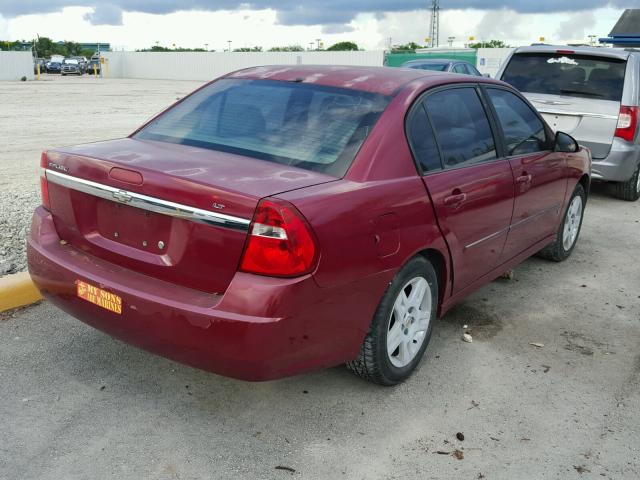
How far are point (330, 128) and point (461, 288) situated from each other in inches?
52.4

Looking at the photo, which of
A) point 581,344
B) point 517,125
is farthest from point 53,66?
point 581,344

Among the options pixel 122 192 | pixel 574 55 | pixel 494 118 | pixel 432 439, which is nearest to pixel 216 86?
pixel 122 192

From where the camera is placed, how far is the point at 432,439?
3.19m

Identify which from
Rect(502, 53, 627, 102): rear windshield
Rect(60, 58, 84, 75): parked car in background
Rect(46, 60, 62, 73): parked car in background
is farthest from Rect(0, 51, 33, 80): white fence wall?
Rect(502, 53, 627, 102): rear windshield

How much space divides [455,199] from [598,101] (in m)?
5.11

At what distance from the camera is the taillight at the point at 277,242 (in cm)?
278

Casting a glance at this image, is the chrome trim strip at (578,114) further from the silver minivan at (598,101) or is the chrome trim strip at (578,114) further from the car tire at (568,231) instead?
the car tire at (568,231)

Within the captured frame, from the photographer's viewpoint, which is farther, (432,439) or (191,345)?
(432,439)

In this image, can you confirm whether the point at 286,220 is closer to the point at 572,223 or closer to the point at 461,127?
the point at 461,127

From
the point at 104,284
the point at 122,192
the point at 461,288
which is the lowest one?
the point at 461,288

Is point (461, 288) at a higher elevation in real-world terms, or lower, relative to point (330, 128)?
lower

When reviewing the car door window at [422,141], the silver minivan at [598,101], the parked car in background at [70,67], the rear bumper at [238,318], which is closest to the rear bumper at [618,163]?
the silver minivan at [598,101]

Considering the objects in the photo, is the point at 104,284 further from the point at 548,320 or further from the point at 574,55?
the point at 574,55

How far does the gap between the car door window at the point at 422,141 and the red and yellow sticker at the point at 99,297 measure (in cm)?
163
